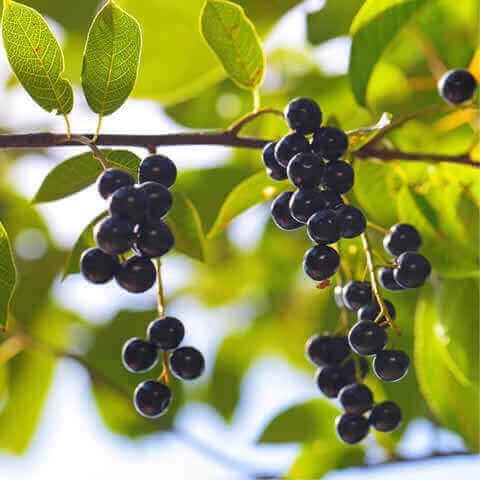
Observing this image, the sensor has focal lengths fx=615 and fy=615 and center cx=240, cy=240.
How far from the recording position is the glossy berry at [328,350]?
1.00 metres

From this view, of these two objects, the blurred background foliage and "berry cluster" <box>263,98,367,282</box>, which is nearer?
"berry cluster" <box>263,98,367,282</box>

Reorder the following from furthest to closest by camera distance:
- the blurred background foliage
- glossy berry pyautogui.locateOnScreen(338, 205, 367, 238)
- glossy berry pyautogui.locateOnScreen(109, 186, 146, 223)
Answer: the blurred background foliage < glossy berry pyautogui.locateOnScreen(338, 205, 367, 238) < glossy berry pyautogui.locateOnScreen(109, 186, 146, 223)

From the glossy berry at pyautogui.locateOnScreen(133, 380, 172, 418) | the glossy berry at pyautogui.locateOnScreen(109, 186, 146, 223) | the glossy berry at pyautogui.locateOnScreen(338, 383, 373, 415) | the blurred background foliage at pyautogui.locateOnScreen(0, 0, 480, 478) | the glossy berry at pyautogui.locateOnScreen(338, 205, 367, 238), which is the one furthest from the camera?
the blurred background foliage at pyautogui.locateOnScreen(0, 0, 480, 478)

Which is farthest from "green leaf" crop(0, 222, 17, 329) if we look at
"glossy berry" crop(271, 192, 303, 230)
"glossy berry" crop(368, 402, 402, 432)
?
"glossy berry" crop(368, 402, 402, 432)

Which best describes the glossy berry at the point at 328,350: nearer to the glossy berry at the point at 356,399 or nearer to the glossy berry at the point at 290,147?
the glossy berry at the point at 356,399

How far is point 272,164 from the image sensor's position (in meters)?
0.79

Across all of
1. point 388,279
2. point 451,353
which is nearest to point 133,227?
point 388,279

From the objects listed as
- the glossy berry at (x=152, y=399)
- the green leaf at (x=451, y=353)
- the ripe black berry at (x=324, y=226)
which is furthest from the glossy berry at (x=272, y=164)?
the green leaf at (x=451, y=353)

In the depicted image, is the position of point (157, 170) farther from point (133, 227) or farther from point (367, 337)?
point (367, 337)

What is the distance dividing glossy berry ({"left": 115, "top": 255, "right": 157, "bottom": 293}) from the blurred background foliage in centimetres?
30

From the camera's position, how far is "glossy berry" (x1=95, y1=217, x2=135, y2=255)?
24.7 inches

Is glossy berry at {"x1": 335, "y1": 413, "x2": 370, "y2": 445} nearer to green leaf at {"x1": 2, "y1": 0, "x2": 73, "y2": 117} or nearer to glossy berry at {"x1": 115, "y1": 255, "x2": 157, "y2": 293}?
glossy berry at {"x1": 115, "y1": 255, "x2": 157, "y2": 293}

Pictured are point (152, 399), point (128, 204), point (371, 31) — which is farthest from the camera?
point (371, 31)

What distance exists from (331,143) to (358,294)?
9.6 inches
